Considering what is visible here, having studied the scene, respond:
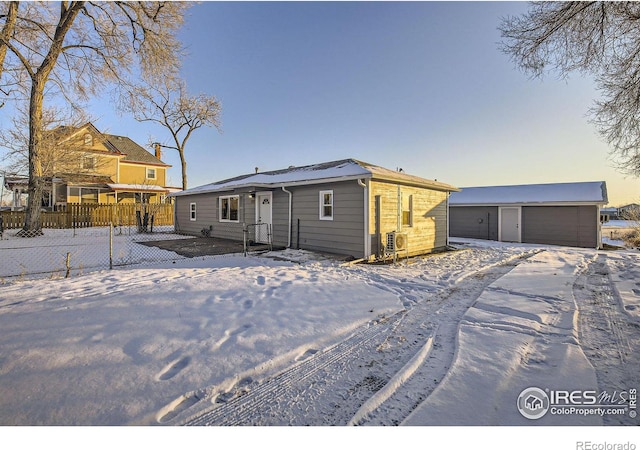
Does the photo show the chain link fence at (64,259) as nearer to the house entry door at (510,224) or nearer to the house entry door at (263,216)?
the house entry door at (263,216)

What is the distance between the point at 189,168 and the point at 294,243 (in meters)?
22.4

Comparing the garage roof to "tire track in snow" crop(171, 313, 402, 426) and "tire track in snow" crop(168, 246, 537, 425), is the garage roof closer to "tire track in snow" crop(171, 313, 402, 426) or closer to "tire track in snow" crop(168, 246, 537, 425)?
"tire track in snow" crop(168, 246, 537, 425)

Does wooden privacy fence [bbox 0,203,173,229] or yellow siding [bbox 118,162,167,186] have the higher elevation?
yellow siding [bbox 118,162,167,186]

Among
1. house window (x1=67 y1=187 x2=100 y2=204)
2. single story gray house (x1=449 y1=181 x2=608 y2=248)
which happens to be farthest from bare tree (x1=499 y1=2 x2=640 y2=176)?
house window (x1=67 y1=187 x2=100 y2=204)

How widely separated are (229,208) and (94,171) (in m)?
17.9

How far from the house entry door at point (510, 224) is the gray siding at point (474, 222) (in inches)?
12.2

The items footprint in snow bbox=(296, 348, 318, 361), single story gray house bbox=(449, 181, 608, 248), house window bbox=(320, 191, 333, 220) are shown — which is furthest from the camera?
single story gray house bbox=(449, 181, 608, 248)

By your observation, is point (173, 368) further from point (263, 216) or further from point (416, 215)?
point (416, 215)

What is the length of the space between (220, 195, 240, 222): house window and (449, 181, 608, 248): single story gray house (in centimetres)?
1398

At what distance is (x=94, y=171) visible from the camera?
24156mm

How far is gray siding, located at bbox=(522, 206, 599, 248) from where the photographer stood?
15.3 m

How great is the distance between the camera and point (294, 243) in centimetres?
1109

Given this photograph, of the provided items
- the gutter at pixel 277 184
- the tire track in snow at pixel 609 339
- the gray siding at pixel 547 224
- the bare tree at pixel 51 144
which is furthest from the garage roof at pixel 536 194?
the bare tree at pixel 51 144
